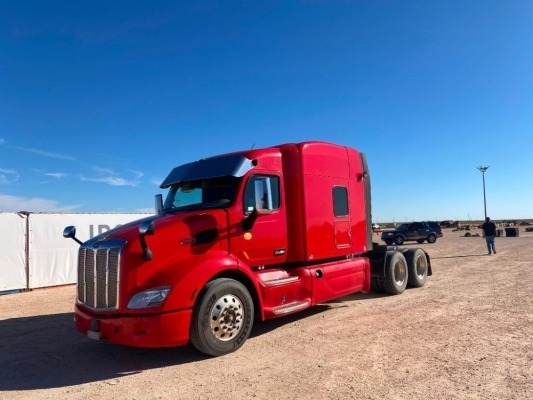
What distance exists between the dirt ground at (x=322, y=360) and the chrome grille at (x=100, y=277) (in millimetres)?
840

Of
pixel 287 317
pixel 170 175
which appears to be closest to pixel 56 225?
pixel 170 175

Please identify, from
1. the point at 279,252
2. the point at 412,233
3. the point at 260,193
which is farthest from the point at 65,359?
the point at 412,233

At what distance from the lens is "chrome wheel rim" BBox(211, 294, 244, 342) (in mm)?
5609

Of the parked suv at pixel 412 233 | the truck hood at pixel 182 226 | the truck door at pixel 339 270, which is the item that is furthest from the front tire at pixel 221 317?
the parked suv at pixel 412 233

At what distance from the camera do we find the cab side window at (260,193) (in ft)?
21.3

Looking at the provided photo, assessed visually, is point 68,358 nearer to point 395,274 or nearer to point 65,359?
point 65,359

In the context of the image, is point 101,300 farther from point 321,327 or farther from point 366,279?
point 366,279

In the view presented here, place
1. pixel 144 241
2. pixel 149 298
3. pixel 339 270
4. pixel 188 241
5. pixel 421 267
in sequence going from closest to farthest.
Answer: pixel 149 298 < pixel 144 241 < pixel 188 241 < pixel 339 270 < pixel 421 267

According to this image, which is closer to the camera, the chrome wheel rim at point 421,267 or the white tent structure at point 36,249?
the chrome wheel rim at point 421,267

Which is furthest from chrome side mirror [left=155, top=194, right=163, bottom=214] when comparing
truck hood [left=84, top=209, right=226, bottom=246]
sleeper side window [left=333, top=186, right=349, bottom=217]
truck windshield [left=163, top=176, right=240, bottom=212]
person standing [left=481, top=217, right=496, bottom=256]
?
person standing [left=481, top=217, right=496, bottom=256]

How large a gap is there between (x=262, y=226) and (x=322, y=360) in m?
2.23

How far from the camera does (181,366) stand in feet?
17.6

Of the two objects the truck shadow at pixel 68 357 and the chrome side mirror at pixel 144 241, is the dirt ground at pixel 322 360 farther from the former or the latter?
the chrome side mirror at pixel 144 241

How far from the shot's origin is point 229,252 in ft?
20.2
